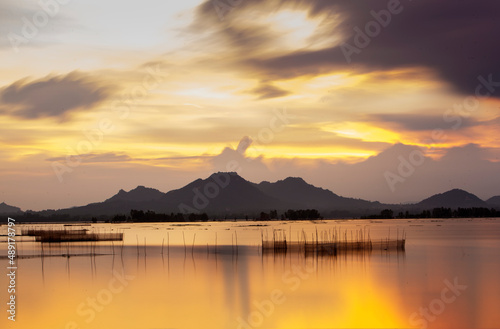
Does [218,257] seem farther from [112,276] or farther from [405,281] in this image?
[405,281]

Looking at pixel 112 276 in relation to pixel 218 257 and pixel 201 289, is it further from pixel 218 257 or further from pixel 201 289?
pixel 218 257

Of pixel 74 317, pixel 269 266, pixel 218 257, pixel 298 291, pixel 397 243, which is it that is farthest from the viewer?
pixel 397 243

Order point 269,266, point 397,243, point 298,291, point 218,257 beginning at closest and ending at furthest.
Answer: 1. point 298,291
2. point 269,266
3. point 218,257
4. point 397,243

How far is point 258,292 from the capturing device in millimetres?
25344

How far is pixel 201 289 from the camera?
26.4 metres

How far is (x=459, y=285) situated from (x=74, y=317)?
16853 millimetres

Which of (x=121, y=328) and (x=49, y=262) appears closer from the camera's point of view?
(x=121, y=328)

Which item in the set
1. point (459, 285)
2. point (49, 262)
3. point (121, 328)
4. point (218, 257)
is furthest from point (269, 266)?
point (121, 328)

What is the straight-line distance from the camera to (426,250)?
153 ft

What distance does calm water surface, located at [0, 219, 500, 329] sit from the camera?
19406 millimetres

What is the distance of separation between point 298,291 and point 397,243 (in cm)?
2203

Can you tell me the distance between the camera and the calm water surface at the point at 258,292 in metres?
19.4

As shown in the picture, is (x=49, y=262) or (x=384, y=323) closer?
(x=384, y=323)

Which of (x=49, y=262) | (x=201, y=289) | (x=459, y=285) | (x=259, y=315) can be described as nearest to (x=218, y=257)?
(x=49, y=262)
